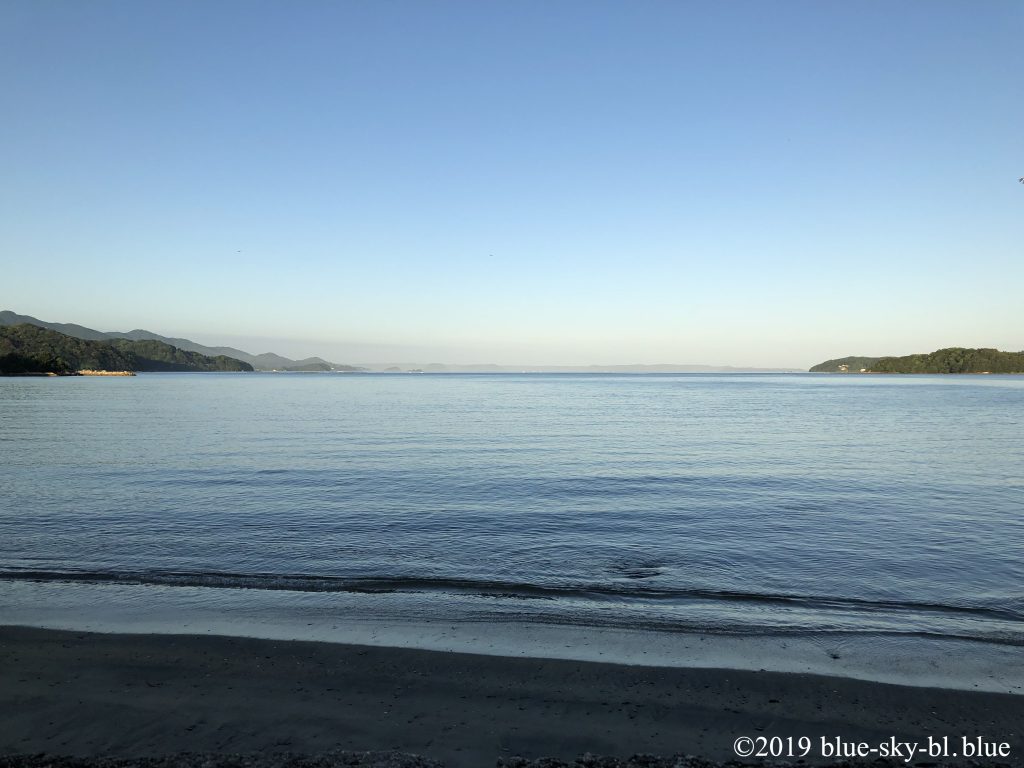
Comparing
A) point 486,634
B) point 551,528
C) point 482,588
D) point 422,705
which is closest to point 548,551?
point 551,528

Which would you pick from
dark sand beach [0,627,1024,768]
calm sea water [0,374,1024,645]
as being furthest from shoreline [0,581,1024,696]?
dark sand beach [0,627,1024,768]

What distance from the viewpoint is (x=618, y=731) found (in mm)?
7324

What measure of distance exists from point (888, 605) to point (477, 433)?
34.8 m

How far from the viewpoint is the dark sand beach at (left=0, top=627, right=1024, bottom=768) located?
277 inches

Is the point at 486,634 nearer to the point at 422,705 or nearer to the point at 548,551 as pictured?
the point at 422,705

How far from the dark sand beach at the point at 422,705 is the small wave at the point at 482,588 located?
3.27 meters

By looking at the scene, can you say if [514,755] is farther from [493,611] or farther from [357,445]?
[357,445]

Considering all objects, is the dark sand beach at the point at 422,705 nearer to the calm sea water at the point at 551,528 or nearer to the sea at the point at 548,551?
the sea at the point at 548,551

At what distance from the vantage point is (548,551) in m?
15.8

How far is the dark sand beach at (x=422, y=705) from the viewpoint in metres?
7.04

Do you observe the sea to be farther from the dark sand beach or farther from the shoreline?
the dark sand beach

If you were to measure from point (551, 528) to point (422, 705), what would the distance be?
34.8ft

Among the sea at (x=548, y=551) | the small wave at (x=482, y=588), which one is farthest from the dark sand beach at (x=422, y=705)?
the small wave at (x=482, y=588)

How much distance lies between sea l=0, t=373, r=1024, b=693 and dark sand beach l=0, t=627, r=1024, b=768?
2.36 ft
